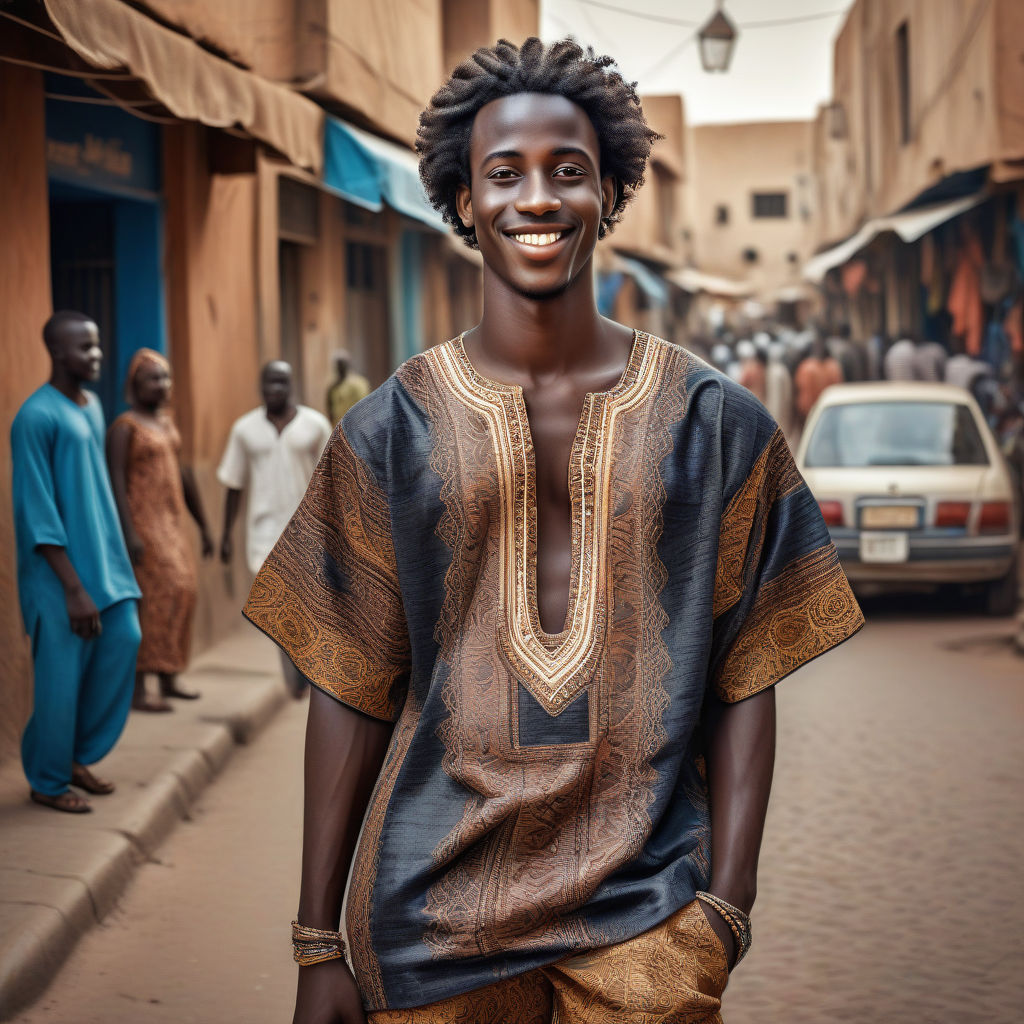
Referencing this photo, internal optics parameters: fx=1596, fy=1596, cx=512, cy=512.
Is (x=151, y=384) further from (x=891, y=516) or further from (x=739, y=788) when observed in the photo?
(x=739, y=788)

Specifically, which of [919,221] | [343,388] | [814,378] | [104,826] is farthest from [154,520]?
[814,378]

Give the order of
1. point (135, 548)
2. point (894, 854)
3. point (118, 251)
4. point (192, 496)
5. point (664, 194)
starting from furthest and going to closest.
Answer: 1. point (664, 194)
2. point (118, 251)
3. point (192, 496)
4. point (135, 548)
5. point (894, 854)

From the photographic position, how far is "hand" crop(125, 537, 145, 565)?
719 cm

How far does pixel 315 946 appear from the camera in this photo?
6.60ft

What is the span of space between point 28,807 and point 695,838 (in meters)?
4.22

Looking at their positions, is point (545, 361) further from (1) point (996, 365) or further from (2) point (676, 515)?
(1) point (996, 365)

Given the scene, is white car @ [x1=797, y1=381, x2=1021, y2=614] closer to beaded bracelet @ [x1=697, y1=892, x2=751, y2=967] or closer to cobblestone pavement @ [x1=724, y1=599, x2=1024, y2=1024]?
cobblestone pavement @ [x1=724, y1=599, x2=1024, y2=1024]

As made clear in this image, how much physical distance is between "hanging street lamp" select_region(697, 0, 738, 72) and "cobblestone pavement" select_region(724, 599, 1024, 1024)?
10.1 m

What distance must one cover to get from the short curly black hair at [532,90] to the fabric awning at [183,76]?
3444 mm

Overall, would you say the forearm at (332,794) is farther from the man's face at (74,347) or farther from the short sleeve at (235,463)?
the short sleeve at (235,463)

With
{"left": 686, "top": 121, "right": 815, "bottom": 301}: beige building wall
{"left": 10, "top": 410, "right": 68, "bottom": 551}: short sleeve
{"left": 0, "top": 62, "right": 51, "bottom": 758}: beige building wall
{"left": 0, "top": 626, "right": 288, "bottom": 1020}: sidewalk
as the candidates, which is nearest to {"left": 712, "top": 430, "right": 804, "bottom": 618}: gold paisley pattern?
{"left": 0, "top": 626, "right": 288, "bottom": 1020}: sidewalk

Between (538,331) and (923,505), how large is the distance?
8.65 m

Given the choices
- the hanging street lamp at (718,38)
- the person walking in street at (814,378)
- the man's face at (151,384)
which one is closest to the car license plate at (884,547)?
the man's face at (151,384)

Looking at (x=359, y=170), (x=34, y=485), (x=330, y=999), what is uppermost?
(x=359, y=170)
